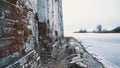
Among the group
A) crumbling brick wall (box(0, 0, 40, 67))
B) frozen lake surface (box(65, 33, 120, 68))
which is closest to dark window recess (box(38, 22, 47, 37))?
frozen lake surface (box(65, 33, 120, 68))

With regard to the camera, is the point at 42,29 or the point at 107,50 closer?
the point at 42,29

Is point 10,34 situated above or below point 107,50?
above

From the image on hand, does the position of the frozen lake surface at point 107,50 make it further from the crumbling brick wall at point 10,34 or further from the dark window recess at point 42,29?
the crumbling brick wall at point 10,34

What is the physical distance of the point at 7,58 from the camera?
1.69 m

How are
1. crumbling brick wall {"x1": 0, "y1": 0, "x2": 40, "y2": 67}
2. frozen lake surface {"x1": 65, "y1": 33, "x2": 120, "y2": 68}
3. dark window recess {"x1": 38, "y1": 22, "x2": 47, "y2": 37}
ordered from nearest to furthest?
crumbling brick wall {"x1": 0, "y1": 0, "x2": 40, "y2": 67} < dark window recess {"x1": 38, "y1": 22, "x2": 47, "y2": 37} < frozen lake surface {"x1": 65, "y1": 33, "x2": 120, "y2": 68}

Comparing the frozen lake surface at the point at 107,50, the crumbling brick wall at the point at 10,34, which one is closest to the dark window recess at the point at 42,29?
the frozen lake surface at the point at 107,50

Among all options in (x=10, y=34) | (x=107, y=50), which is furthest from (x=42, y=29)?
(x=107, y=50)

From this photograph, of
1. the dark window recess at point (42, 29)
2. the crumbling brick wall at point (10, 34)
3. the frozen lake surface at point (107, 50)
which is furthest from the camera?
the frozen lake surface at point (107, 50)

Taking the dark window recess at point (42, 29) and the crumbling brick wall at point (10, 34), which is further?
the dark window recess at point (42, 29)

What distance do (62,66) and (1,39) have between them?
10.6 ft

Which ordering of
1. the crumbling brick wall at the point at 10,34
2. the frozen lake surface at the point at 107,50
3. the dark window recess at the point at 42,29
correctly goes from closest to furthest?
the crumbling brick wall at the point at 10,34 → the dark window recess at the point at 42,29 → the frozen lake surface at the point at 107,50

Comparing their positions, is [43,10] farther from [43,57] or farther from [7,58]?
[7,58]

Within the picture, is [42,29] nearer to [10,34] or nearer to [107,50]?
[10,34]

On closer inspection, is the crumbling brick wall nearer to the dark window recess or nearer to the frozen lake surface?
the dark window recess
